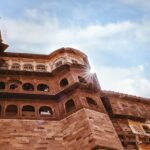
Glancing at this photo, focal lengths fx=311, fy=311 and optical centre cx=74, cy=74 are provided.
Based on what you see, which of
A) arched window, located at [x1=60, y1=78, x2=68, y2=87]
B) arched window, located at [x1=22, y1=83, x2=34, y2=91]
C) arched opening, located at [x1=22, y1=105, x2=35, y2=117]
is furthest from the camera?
arched window, located at [x1=60, y1=78, x2=68, y2=87]

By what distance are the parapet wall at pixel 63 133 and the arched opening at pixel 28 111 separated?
0.71 m

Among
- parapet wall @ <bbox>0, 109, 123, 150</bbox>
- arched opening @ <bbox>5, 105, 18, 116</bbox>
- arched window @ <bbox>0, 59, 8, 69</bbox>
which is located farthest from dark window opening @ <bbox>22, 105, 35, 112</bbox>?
arched window @ <bbox>0, 59, 8, 69</bbox>

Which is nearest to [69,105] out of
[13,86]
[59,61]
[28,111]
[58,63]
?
[28,111]

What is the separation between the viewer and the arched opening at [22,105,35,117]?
1813cm

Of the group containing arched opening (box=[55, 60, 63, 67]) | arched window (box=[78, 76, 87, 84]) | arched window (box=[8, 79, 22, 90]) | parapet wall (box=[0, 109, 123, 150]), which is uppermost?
arched opening (box=[55, 60, 63, 67])

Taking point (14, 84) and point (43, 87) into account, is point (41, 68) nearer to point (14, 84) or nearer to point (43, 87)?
point (43, 87)

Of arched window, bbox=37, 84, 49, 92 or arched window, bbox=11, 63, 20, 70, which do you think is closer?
arched window, bbox=37, 84, 49, 92

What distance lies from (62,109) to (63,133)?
201cm

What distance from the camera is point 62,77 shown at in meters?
21.2

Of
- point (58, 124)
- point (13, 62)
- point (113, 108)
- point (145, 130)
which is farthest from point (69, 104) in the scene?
point (13, 62)

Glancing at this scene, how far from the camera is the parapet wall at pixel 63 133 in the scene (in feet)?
51.1

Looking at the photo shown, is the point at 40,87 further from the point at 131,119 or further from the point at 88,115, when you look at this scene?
the point at 131,119

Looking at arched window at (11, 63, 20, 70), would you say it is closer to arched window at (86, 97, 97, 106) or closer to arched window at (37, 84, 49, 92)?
arched window at (37, 84, 49, 92)

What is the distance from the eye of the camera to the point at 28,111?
1866cm
